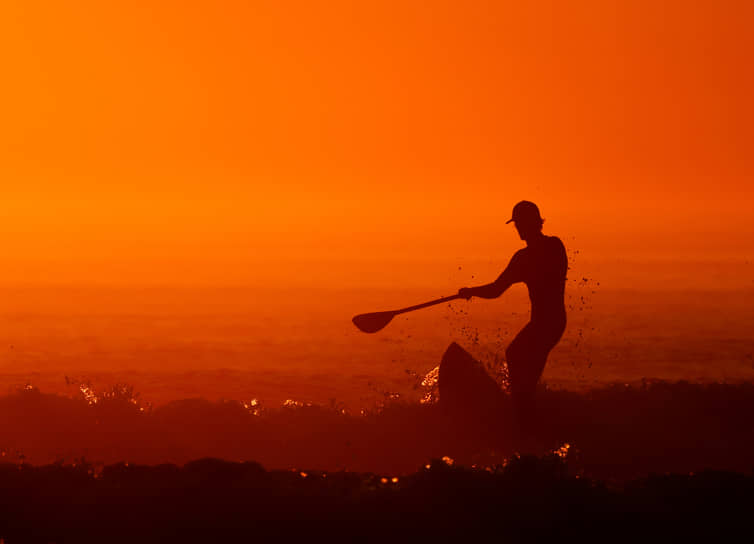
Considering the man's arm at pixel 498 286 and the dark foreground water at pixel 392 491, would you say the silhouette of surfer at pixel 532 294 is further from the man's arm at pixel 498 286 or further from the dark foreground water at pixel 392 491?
the dark foreground water at pixel 392 491

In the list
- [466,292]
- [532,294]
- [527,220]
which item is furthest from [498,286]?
[527,220]

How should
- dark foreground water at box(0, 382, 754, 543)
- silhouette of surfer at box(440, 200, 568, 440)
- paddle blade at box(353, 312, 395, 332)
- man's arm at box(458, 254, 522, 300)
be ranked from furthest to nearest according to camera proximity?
paddle blade at box(353, 312, 395, 332) → silhouette of surfer at box(440, 200, 568, 440) → man's arm at box(458, 254, 522, 300) → dark foreground water at box(0, 382, 754, 543)

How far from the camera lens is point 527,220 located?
14719 mm

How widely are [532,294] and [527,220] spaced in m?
0.80

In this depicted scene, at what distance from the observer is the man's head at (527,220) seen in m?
14.7

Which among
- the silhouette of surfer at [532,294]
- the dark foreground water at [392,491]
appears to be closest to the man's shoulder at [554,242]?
the silhouette of surfer at [532,294]

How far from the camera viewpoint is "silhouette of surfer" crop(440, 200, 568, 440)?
14.7 m

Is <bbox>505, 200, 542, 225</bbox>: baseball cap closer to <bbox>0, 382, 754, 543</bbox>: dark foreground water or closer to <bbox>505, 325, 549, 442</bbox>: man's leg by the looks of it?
<bbox>505, 325, 549, 442</bbox>: man's leg

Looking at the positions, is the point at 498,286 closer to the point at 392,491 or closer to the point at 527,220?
the point at 527,220

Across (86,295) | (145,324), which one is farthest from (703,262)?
(145,324)

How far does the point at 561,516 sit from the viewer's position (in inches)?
427

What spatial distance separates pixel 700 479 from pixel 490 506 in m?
1.88

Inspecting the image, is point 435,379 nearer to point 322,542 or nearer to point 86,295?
point 322,542

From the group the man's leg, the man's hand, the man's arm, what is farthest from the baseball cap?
the man's leg
